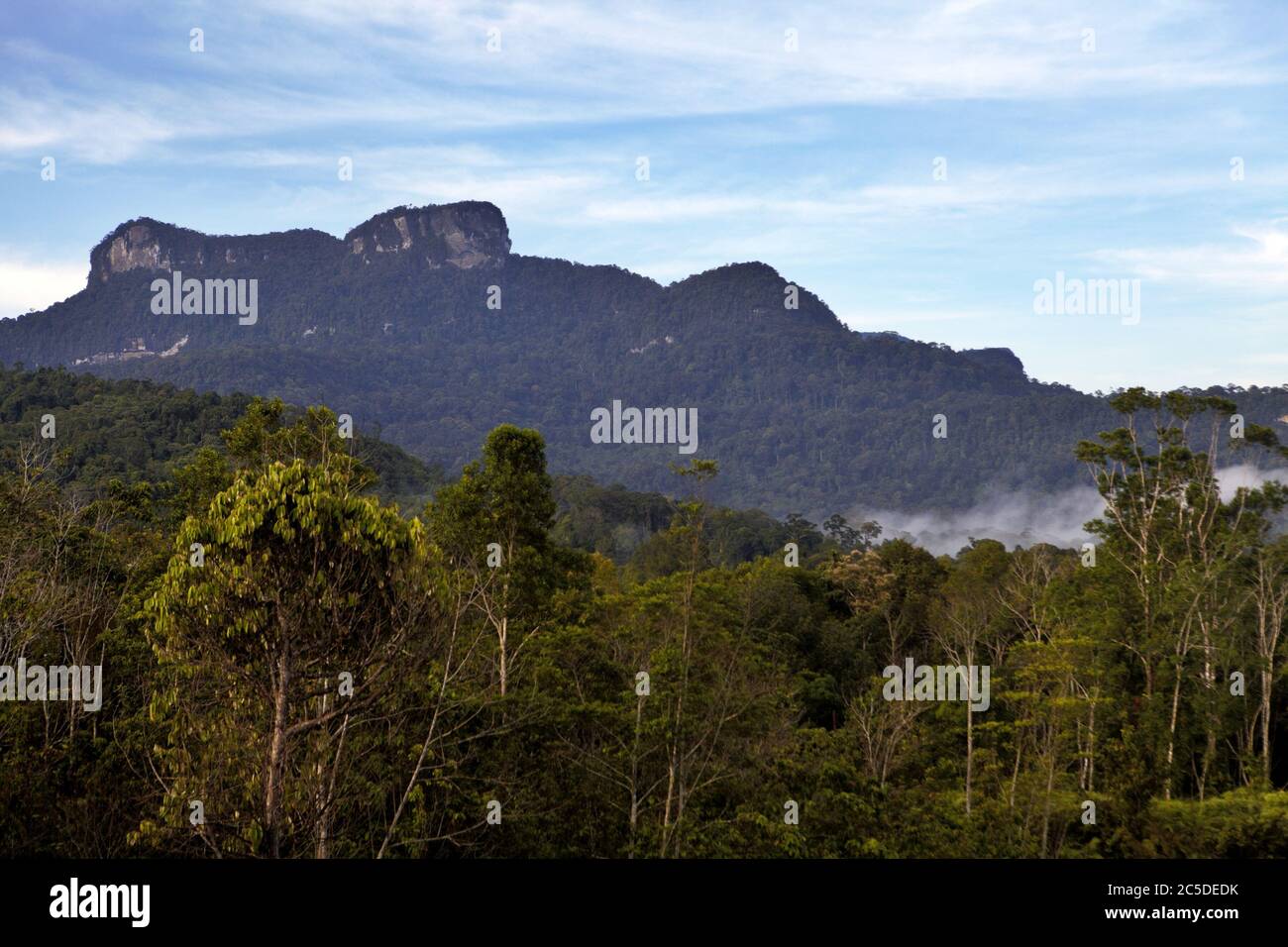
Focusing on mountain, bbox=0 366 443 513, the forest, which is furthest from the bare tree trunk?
mountain, bbox=0 366 443 513

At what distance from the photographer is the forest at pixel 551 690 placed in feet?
36.4

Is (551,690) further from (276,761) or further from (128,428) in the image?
(128,428)

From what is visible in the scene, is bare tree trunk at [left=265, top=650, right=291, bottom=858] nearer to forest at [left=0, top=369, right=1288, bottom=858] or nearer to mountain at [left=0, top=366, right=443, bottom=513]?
forest at [left=0, top=369, right=1288, bottom=858]

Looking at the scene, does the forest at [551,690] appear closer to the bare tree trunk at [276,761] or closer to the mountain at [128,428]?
the bare tree trunk at [276,761]

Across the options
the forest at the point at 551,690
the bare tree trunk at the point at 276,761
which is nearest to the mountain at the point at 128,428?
the forest at the point at 551,690

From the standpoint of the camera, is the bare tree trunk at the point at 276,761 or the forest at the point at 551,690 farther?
the forest at the point at 551,690

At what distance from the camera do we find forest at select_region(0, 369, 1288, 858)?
36.4 feet

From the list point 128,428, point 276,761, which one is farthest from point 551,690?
point 128,428

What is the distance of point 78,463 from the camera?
232 ft

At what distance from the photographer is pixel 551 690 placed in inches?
835

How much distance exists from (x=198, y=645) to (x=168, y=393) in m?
93.5

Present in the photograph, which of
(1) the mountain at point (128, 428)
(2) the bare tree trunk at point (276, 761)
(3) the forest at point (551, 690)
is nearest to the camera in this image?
(2) the bare tree trunk at point (276, 761)
